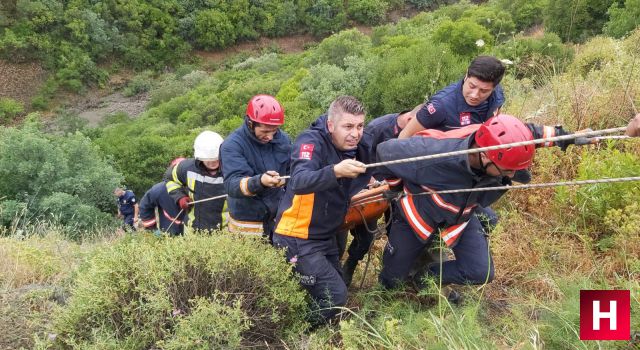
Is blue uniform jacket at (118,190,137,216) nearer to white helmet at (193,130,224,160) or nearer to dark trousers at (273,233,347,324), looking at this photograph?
white helmet at (193,130,224,160)

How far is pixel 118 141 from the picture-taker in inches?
1029

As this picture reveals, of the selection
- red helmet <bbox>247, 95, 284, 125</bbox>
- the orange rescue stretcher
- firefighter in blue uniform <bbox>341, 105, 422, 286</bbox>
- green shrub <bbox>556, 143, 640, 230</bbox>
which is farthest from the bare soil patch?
green shrub <bbox>556, 143, 640, 230</bbox>

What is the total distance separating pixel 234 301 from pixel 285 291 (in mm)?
400

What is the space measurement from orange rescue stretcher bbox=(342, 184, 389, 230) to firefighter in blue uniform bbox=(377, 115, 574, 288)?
0.23 meters

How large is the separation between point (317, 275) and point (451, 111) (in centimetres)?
179

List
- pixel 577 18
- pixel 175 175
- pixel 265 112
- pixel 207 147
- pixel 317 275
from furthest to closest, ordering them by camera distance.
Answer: pixel 577 18 → pixel 175 175 → pixel 207 147 → pixel 265 112 → pixel 317 275

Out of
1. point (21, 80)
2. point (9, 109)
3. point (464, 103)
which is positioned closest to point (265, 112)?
point (464, 103)

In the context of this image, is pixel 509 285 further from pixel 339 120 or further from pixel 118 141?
pixel 118 141

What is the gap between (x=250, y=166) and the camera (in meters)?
4.54

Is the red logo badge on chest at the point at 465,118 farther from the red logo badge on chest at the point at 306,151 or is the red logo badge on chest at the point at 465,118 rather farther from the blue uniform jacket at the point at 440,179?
the red logo badge on chest at the point at 306,151

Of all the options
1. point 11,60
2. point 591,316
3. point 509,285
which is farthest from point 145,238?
point 11,60

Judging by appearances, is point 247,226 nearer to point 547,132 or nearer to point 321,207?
point 321,207

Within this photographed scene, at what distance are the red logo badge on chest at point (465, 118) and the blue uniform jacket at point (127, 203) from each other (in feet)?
25.8

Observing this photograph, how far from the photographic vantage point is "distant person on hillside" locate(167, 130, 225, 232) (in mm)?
5242
